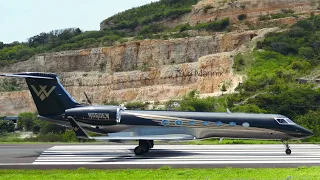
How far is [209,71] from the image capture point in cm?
7300

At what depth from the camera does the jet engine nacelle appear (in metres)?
27.0

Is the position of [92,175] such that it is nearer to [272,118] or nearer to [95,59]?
[272,118]

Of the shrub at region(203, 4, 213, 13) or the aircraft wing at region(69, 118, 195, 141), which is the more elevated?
the shrub at region(203, 4, 213, 13)

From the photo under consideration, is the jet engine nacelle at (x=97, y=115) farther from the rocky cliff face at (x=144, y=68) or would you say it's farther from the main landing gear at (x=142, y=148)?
the rocky cliff face at (x=144, y=68)

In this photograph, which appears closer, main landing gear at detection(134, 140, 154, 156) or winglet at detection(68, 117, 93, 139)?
winglet at detection(68, 117, 93, 139)

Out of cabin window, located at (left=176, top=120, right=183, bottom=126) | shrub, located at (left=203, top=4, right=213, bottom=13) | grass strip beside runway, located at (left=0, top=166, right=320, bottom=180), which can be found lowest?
grass strip beside runway, located at (left=0, top=166, right=320, bottom=180)

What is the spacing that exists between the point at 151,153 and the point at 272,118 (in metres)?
5.31

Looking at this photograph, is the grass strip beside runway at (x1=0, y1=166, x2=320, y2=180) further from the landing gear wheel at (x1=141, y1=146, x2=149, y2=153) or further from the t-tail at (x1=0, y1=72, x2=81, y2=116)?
the t-tail at (x1=0, y1=72, x2=81, y2=116)

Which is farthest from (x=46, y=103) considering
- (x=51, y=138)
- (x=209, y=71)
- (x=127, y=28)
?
(x=127, y=28)

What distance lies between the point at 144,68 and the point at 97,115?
5493cm

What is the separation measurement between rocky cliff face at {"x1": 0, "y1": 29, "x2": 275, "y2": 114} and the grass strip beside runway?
47775mm

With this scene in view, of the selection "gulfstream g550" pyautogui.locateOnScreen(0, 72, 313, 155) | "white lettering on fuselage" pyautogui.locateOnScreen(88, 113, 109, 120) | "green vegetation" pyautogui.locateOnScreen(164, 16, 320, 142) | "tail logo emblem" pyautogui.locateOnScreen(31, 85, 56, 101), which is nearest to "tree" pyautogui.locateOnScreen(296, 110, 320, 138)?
"green vegetation" pyautogui.locateOnScreen(164, 16, 320, 142)

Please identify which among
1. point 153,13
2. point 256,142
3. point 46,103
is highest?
point 153,13

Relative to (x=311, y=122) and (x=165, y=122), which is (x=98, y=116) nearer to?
(x=165, y=122)
